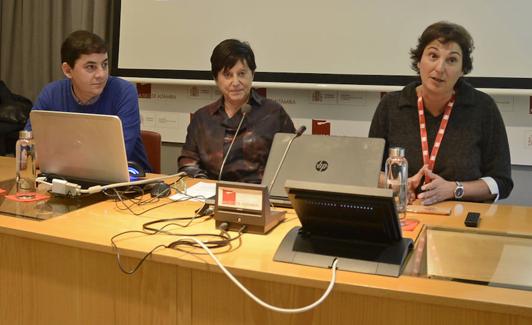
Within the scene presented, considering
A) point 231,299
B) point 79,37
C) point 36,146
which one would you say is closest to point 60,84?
point 79,37

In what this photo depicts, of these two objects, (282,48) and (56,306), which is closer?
(56,306)

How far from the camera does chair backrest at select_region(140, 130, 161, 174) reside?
2730mm

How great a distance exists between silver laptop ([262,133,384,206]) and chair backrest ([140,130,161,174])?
3.52 ft

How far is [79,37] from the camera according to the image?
2.45 m

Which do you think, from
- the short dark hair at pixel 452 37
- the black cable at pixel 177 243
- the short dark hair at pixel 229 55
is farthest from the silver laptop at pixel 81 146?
the short dark hair at pixel 452 37

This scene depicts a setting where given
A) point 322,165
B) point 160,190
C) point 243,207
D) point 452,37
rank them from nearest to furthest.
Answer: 1. point 243,207
2. point 322,165
3. point 160,190
4. point 452,37

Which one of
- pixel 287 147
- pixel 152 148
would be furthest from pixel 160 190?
pixel 152 148

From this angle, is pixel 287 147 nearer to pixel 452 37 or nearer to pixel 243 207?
pixel 243 207

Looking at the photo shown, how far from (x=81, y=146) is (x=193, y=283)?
727 millimetres

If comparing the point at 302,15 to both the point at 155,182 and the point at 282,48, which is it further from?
the point at 155,182

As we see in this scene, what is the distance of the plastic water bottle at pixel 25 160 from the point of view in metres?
2.11

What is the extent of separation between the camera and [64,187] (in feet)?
6.05

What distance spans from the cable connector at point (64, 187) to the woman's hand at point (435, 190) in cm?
114

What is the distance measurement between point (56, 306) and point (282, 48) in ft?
6.41
